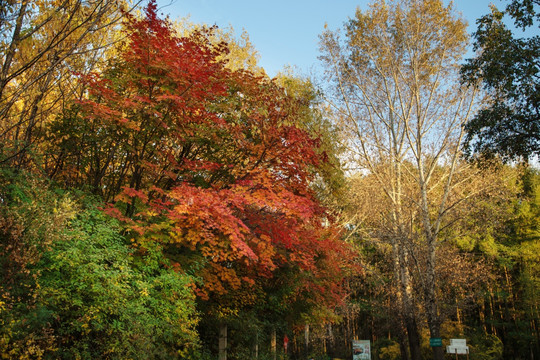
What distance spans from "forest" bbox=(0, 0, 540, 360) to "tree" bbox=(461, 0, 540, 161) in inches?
1.6

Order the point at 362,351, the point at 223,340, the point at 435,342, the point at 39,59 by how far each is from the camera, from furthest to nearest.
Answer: the point at 362,351, the point at 435,342, the point at 223,340, the point at 39,59

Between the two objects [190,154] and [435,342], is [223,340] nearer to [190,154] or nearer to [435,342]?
[190,154]

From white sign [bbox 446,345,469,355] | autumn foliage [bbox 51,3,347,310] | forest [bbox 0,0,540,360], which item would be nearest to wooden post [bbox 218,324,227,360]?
forest [bbox 0,0,540,360]

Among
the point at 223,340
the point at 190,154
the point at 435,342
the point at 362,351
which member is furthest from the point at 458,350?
the point at 190,154

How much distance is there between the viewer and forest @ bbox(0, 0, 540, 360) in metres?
6.09

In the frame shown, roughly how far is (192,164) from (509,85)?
8204mm

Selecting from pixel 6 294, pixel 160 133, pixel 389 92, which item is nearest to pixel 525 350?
pixel 389 92

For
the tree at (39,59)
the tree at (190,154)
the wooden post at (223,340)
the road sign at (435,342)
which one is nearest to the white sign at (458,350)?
the road sign at (435,342)

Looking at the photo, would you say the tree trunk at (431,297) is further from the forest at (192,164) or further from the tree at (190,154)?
the tree at (190,154)

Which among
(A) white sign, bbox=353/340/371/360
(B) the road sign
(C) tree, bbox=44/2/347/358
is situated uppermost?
(C) tree, bbox=44/2/347/358

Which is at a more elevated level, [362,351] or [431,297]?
[431,297]

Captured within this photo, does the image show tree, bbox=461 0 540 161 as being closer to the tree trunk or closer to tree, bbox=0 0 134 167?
the tree trunk

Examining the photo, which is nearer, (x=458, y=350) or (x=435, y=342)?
(x=435, y=342)

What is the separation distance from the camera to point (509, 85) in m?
10.5
